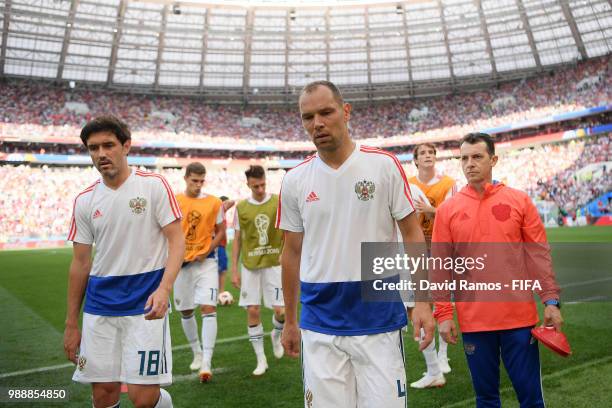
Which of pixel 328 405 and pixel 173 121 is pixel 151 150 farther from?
pixel 328 405

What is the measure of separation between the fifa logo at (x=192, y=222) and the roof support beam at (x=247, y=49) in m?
37.1

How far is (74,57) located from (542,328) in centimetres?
4751

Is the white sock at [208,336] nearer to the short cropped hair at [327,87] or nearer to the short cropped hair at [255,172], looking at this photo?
the short cropped hair at [255,172]

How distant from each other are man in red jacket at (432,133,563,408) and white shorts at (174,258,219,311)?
3474 millimetres

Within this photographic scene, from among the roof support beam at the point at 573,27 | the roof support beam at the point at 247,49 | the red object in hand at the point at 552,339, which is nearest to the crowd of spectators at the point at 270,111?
the roof support beam at the point at 573,27

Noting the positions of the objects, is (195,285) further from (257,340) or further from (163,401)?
(163,401)

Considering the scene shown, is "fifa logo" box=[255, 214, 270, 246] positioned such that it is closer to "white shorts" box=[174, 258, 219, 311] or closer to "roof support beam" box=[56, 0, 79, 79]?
"white shorts" box=[174, 258, 219, 311]

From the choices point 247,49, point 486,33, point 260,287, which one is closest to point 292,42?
point 247,49

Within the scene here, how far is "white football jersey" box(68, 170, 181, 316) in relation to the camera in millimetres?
3465

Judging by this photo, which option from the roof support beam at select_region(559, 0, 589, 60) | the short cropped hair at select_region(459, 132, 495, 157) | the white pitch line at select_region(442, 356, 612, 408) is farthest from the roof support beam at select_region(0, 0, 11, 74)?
the roof support beam at select_region(559, 0, 589, 60)

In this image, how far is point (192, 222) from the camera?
6.34m

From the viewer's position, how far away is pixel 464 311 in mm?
3348

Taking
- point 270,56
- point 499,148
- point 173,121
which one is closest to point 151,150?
point 173,121

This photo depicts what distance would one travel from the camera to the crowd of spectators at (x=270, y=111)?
43147mm
